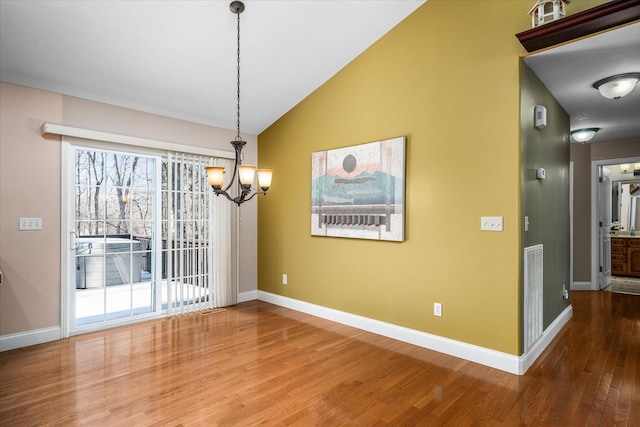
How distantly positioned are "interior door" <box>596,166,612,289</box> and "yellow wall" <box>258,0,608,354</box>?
417 centimetres

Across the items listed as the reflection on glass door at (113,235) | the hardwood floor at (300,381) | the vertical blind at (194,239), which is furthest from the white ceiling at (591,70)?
the reflection on glass door at (113,235)

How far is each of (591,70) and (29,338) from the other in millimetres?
→ 5791

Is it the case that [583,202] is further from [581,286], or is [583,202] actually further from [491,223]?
[491,223]

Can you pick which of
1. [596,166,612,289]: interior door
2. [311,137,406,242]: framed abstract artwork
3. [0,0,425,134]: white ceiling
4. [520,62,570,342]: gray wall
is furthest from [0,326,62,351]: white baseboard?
[596,166,612,289]: interior door

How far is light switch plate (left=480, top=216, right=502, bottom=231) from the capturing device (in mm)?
2917

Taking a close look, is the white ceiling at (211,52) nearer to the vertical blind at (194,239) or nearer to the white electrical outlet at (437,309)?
the vertical blind at (194,239)

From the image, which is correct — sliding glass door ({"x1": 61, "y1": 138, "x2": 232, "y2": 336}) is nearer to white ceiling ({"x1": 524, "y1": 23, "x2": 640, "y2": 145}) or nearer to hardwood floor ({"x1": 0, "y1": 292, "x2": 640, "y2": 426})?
hardwood floor ({"x1": 0, "y1": 292, "x2": 640, "y2": 426})

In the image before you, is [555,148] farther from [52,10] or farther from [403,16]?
[52,10]

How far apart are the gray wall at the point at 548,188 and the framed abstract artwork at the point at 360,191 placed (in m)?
1.12

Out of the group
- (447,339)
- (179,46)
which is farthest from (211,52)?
(447,339)

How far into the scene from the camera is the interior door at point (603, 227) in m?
5.77

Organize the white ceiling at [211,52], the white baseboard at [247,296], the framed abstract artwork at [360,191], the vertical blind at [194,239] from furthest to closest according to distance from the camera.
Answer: the white baseboard at [247,296]
the vertical blind at [194,239]
the framed abstract artwork at [360,191]
the white ceiling at [211,52]

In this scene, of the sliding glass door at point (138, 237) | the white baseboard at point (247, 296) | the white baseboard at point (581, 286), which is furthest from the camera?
the white baseboard at point (581, 286)

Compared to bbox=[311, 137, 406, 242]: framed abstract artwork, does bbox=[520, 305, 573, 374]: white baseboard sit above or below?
below
